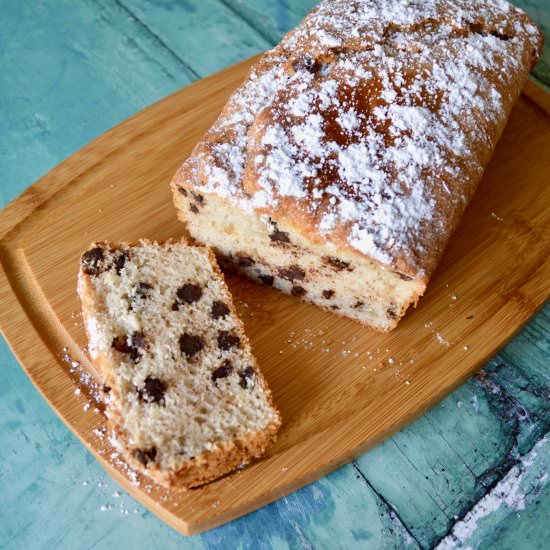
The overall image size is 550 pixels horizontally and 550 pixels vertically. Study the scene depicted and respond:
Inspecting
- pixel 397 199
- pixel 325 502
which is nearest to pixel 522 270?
pixel 397 199

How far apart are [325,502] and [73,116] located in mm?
2094

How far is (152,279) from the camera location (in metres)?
2.34

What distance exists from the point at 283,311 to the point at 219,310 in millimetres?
320

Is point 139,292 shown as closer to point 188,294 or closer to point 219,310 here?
point 188,294

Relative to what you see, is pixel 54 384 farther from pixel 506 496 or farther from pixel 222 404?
pixel 506 496

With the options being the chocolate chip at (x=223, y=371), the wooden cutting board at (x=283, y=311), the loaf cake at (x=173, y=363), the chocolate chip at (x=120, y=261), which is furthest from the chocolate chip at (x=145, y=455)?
the chocolate chip at (x=120, y=261)

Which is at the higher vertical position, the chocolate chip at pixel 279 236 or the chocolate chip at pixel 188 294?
the chocolate chip at pixel 279 236

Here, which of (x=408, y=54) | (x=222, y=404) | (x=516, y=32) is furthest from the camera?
(x=516, y=32)

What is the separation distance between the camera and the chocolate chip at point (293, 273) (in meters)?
2.43

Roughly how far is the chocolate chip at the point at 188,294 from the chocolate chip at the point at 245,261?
0.25 m

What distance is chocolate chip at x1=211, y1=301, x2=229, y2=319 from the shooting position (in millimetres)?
2281

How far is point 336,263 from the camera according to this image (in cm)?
231

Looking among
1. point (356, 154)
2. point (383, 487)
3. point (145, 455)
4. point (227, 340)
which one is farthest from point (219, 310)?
point (383, 487)

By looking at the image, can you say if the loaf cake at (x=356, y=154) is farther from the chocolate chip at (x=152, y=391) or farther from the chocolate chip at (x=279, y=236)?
the chocolate chip at (x=152, y=391)
